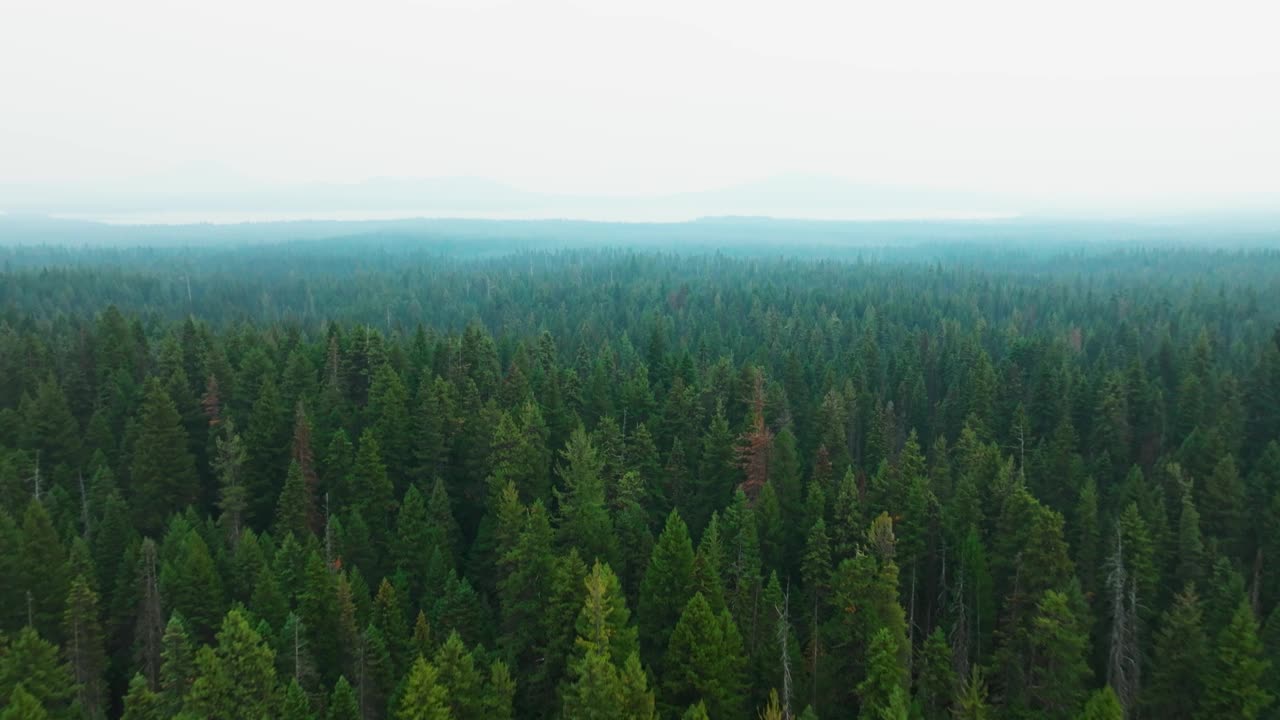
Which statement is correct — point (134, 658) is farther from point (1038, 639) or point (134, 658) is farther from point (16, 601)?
point (1038, 639)

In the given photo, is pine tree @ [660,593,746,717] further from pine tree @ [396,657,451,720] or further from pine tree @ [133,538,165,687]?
pine tree @ [133,538,165,687]

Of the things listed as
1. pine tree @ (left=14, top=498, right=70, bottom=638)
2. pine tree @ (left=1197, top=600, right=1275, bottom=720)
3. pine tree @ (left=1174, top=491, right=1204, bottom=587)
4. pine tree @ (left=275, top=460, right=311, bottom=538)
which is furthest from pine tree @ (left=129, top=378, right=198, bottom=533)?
pine tree @ (left=1174, top=491, right=1204, bottom=587)

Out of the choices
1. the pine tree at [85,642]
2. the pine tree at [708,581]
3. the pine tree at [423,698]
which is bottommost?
the pine tree at [85,642]

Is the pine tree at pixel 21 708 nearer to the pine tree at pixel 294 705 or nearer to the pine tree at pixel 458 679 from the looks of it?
the pine tree at pixel 294 705

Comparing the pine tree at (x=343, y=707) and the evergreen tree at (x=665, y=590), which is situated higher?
the evergreen tree at (x=665, y=590)

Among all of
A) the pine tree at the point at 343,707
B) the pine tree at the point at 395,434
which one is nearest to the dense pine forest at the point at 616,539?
the pine tree at the point at 343,707

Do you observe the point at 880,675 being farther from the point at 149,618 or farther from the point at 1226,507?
the point at 149,618

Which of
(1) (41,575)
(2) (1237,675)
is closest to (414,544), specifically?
(1) (41,575)
